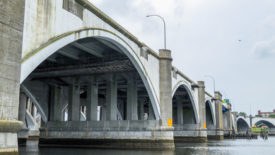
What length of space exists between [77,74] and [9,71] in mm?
30209

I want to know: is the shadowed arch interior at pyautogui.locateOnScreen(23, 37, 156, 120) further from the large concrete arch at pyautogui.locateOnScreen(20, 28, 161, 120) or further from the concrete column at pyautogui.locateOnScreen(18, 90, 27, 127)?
the concrete column at pyautogui.locateOnScreen(18, 90, 27, 127)

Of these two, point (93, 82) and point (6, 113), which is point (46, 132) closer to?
point (93, 82)

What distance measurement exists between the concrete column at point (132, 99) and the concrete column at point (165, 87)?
4.38 metres

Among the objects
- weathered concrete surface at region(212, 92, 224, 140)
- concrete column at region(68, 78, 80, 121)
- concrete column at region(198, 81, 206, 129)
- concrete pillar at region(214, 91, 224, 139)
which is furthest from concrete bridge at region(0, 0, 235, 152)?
concrete pillar at region(214, 91, 224, 139)

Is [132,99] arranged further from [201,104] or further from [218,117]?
[218,117]

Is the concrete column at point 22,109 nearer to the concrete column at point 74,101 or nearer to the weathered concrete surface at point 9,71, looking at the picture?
the concrete column at point 74,101

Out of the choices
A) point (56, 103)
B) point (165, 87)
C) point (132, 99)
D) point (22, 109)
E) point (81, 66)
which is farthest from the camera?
point (22, 109)

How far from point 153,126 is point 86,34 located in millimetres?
20546

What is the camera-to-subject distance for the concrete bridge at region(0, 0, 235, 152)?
44.2ft

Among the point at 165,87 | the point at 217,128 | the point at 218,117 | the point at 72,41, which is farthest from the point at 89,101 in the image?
the point at 218,117

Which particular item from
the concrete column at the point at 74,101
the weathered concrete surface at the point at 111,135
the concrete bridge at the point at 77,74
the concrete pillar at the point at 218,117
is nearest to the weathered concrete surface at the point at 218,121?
the concrete pillar at the point at 218,117

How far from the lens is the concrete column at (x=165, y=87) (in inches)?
1635

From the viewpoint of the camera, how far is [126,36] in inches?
1253

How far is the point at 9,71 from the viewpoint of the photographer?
1321 cm
